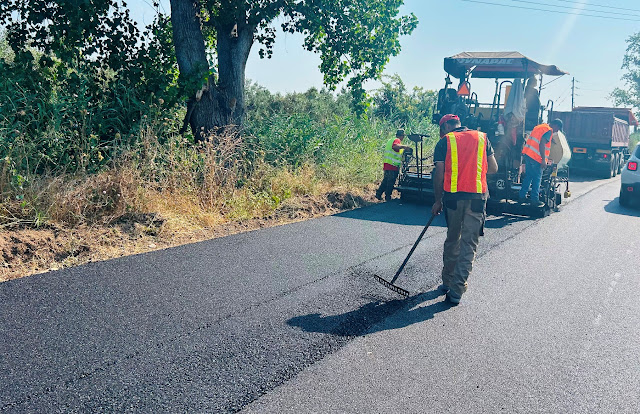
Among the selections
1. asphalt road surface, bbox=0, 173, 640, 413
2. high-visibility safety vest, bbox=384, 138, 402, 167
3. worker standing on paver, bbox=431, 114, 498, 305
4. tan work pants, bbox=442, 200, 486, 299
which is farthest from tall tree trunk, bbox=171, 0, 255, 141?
tan work pants, bbox=442, 200, 486, 299

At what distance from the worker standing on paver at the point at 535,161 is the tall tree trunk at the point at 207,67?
17.7 ft

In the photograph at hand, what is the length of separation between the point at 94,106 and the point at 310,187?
401cm

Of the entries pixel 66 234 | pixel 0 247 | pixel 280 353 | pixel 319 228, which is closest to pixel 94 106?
pixel 66 234

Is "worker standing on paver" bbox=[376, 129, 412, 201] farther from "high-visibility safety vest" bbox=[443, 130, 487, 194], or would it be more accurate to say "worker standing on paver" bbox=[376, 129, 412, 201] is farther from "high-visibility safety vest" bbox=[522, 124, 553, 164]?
"high-visibility safety vest" bbox=[443, 130, 487, 194]

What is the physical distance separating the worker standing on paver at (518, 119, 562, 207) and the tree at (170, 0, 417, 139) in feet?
11.9

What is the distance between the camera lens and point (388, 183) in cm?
1035

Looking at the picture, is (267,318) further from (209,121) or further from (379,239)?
(209,121)

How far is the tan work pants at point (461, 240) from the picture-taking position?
4629 millimetres

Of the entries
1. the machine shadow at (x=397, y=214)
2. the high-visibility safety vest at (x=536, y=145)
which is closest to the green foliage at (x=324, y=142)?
the machine shadow at (x=397, y=214)

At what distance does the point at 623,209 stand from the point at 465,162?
786 cm

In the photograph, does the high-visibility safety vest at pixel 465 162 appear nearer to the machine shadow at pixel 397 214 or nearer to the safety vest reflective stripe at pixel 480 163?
the safety vest reflective stripe at pixel 480 163

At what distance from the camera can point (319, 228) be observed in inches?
292

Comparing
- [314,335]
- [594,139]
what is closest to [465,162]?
[314,335]

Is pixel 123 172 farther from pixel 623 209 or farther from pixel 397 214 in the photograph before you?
pixel 623 209
